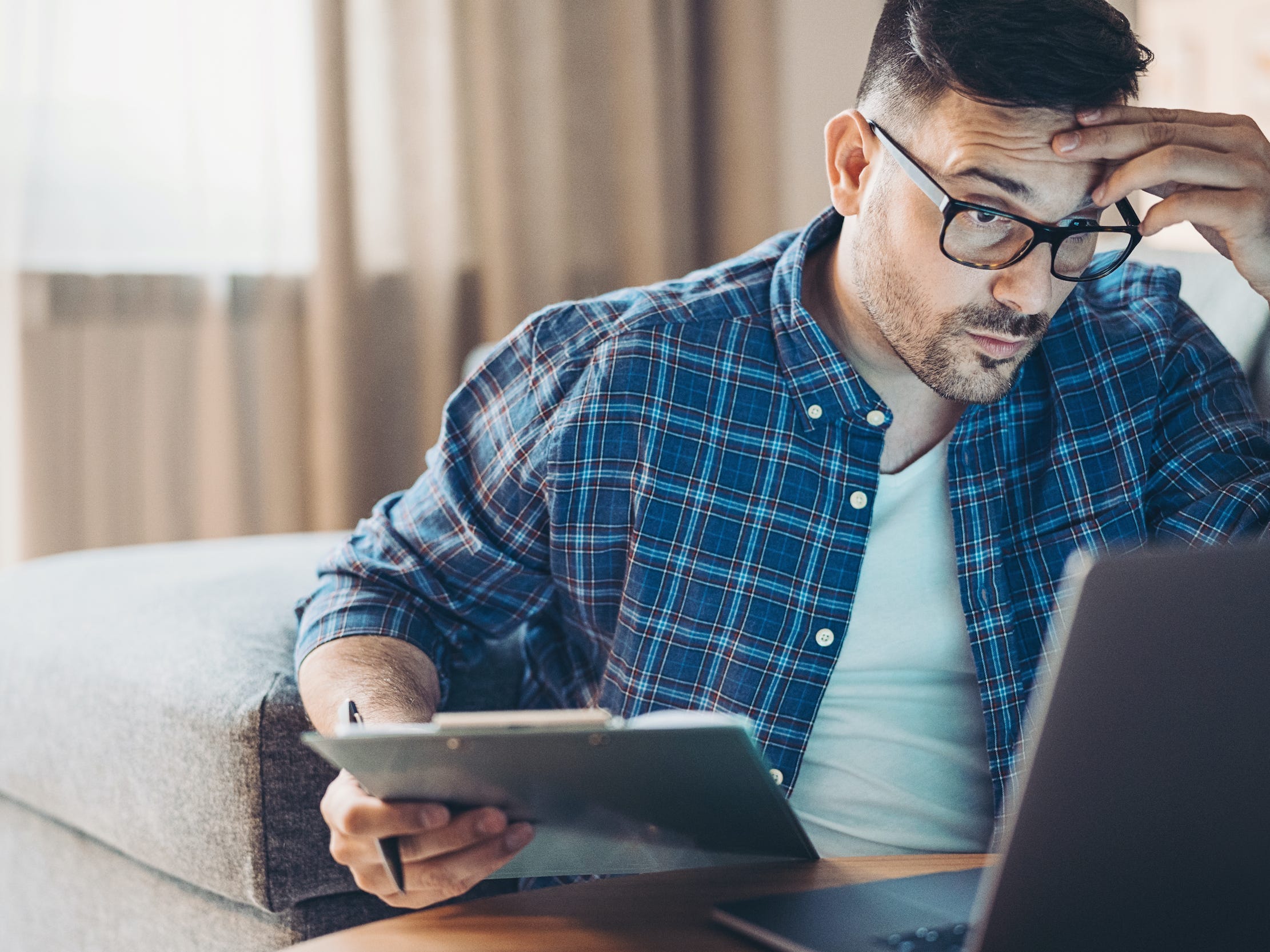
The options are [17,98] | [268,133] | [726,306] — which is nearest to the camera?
[726,306]

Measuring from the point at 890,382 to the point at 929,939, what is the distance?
2.11 ft

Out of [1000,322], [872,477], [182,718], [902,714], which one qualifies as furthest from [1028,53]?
[182,718]

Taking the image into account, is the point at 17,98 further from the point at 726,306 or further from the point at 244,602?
the point at 726,306

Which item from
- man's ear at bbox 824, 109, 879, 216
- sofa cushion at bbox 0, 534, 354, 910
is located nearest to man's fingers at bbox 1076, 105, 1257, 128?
man's ear at bbox 824, 109, 879, 216

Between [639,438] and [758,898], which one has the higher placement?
[639,438]

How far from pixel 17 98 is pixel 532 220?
0.97m

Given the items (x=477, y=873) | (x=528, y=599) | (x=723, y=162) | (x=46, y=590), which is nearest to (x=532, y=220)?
(x=723, y=162)

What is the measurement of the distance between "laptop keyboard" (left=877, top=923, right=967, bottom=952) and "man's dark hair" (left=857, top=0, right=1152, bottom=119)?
0.63m

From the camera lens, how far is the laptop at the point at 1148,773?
1.44 feet

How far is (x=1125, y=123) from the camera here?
0.98 meters

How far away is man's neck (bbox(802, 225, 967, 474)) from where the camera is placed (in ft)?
3.67

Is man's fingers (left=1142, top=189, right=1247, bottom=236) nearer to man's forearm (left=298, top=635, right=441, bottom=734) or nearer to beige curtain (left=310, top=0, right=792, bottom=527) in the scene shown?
man's forearm (left=298, top=635, right=441, bottom=734)

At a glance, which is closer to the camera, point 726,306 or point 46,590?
point 726,306

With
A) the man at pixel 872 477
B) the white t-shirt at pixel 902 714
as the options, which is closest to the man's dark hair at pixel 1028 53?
the man at pixel 872 477
